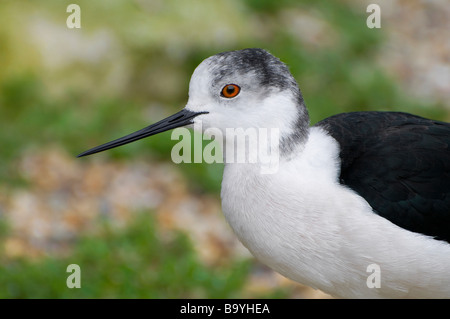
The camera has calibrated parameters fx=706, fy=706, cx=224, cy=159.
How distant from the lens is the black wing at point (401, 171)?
3010mm

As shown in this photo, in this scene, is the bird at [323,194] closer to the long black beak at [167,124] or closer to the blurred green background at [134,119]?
the long black beak at [167,124]

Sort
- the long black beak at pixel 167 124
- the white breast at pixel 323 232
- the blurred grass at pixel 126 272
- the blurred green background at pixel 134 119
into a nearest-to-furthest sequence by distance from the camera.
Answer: the white breast at pixel 323 232
the long black beak at pixel 167 124
the blurred grass at pixel 126 272
the blurred green background at pixel 134 119

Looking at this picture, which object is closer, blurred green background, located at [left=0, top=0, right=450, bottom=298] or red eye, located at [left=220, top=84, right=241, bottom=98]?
red eye, located at [left=220, top=84, right=241, bottom=98]

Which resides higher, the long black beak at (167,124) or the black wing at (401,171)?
the long black beak at (167,124)

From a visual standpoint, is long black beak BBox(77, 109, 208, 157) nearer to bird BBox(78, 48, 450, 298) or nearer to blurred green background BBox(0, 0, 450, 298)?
bird BBox(78, 48, 450, 298)

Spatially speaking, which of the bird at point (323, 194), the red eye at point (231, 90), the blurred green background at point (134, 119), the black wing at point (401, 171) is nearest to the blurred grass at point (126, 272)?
the blurred green background at point (134, 119)

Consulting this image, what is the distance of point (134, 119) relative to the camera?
5.93 metres

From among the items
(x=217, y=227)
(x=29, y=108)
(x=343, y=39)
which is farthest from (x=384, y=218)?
(x=343, y=39)

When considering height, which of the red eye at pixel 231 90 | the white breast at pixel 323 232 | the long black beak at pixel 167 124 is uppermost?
the red eye at pixel 231 90

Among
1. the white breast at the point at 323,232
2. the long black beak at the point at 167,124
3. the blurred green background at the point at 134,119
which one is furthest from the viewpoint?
the blurred green background at the point at 134,119

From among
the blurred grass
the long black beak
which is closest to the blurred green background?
the blurred grass

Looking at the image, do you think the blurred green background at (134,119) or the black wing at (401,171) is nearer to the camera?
the black wing at (401,171)

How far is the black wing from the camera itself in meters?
3.01

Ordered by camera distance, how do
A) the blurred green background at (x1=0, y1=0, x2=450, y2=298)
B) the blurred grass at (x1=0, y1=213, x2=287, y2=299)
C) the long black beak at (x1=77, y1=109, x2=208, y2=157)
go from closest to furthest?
the long black beak at (x1=77, y1=109, x2=208, y2=157) → the blurred grass at (x1=0, y1=213, x2=287, y2=299) → the blurred green background at (x1=0, y1=0, x2=450, y2=298)
